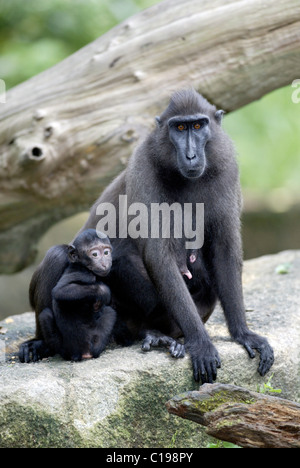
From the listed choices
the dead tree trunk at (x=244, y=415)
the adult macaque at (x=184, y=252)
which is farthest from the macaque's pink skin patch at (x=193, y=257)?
the dead tree trunk at (x=244, y=415)

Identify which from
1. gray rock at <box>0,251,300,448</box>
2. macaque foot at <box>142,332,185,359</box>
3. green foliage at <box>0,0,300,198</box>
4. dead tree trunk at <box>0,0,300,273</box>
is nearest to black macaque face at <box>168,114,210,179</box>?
macaque foot at <box>142,332,185,359</box>

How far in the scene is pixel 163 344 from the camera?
5.43 m

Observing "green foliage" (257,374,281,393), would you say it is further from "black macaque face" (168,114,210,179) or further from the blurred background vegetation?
the blurred background vegetation

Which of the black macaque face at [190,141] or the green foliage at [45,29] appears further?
the green foliage at [45,29]

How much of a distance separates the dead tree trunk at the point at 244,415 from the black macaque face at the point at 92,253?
4.16ft

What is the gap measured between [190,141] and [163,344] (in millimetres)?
1603

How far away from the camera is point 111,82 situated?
7.06 metres

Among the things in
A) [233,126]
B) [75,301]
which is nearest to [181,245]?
[75,301]

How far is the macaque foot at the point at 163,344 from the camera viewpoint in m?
5.18

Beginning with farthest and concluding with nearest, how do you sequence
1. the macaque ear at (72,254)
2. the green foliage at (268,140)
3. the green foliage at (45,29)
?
1. the green foliage at (268,140)
2. the green foliage at (45,29)
3. the macaque ear at (72,254)

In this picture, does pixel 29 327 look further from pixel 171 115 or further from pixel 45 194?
pixel 171 115

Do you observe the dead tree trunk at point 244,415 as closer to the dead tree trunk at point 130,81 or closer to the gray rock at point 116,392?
the gray rock at point 116,392

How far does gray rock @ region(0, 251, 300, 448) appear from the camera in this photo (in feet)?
14.7

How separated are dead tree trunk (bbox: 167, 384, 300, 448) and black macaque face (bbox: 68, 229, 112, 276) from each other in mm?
1267
